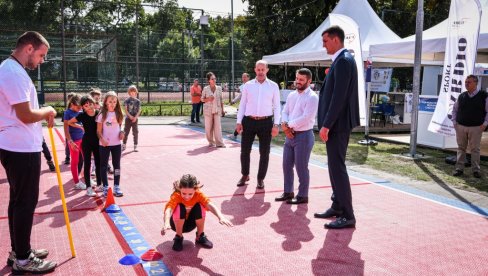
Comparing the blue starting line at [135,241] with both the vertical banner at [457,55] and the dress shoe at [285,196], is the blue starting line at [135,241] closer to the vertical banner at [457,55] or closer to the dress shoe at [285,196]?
the dress shoe at [285,196]

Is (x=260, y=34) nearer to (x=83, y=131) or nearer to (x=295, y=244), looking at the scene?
(x=83, y=131)

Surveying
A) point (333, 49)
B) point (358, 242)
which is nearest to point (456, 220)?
point (358, 242)

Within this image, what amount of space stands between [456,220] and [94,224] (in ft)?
14.1

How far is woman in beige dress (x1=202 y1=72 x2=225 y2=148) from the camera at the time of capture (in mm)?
11062

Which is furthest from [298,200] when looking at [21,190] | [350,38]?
[350,38]

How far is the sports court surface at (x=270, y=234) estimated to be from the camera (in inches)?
153

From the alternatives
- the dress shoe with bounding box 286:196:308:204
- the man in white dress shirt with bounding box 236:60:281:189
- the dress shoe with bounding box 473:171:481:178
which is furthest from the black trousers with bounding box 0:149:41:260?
the dress shoe with bounding box 473:171:481:178

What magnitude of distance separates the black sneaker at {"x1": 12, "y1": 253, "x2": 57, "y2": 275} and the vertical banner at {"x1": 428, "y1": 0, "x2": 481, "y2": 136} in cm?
779

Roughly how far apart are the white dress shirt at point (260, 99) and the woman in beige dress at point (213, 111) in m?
4.36

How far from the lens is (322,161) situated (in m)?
9.31

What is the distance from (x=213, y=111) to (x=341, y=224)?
6.63 m

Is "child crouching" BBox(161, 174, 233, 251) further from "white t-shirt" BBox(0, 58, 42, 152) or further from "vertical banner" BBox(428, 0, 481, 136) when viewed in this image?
"vertical banner" BBox(428, 0, 481, 136)

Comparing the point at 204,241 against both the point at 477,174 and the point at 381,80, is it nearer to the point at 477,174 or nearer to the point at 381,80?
the point at 477,174

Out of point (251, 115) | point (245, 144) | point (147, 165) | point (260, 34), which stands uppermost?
point (260, 34)
